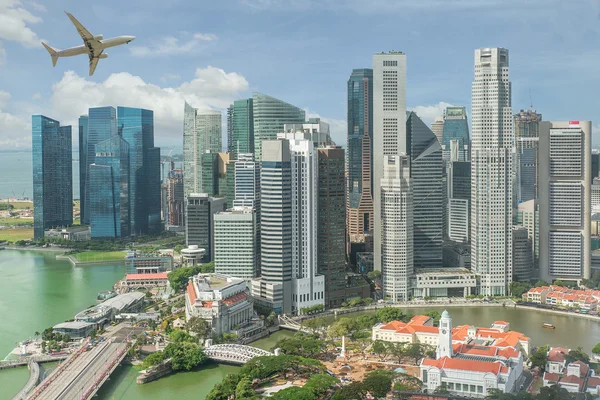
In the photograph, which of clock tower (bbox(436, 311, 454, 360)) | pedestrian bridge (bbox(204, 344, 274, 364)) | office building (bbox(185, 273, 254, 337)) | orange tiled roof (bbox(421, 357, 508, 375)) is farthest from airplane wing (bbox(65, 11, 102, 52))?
office building (bbox(185, 273, 254, 337))

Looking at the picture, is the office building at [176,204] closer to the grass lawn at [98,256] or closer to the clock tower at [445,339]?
the grass lawn at [98,256]

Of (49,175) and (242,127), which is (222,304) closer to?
(242,127)

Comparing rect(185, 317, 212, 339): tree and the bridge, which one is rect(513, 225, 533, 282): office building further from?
the bridge

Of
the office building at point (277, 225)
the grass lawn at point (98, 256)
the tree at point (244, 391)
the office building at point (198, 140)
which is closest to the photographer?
the tree at point (244, 391)

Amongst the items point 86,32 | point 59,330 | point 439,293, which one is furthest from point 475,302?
point 86,32

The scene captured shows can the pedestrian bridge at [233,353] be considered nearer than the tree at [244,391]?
No

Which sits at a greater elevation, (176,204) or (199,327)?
(176,204)

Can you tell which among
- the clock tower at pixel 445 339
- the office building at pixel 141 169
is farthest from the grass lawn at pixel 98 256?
the clock tower at pixel 445 339

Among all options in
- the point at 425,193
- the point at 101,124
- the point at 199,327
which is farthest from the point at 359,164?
the point at 199,327
